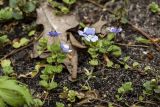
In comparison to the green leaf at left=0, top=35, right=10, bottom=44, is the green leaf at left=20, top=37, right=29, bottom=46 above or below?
below

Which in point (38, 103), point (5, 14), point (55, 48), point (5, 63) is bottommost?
point (38, 103)

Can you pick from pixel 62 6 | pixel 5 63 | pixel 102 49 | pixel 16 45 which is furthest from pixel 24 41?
pixel 102 49

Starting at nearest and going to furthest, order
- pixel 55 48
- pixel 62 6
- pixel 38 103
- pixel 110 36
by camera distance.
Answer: pixel 38 103
pixel 55 48
pixel 110 36
pixel 62 6

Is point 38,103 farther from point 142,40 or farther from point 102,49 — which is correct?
point 142,40

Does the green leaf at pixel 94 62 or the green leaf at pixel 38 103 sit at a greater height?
the green leaf at pixel 94 62

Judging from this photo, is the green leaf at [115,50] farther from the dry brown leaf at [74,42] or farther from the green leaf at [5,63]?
the green leaf at [5,63]

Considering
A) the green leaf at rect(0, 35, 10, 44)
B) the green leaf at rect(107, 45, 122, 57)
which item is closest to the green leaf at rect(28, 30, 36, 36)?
the green leaf at rect(0, 35, 10, 44)

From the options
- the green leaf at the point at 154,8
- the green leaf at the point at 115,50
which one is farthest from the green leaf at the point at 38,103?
the green leaf at the point at 154,8

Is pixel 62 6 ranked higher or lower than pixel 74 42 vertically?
higher

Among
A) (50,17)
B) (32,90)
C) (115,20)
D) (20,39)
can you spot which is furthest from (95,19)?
(32,90)

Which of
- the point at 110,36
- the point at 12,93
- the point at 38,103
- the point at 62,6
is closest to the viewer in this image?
the point at 12,93

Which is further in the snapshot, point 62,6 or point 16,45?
point 62,6

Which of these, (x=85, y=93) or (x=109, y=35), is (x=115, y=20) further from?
(x=85, y=93)

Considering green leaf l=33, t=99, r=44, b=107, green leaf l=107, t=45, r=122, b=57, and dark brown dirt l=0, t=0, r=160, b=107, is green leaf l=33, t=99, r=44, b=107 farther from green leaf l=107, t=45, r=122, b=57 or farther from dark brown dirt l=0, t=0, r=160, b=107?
green leaf l=107, t=45, r=122, b=57
